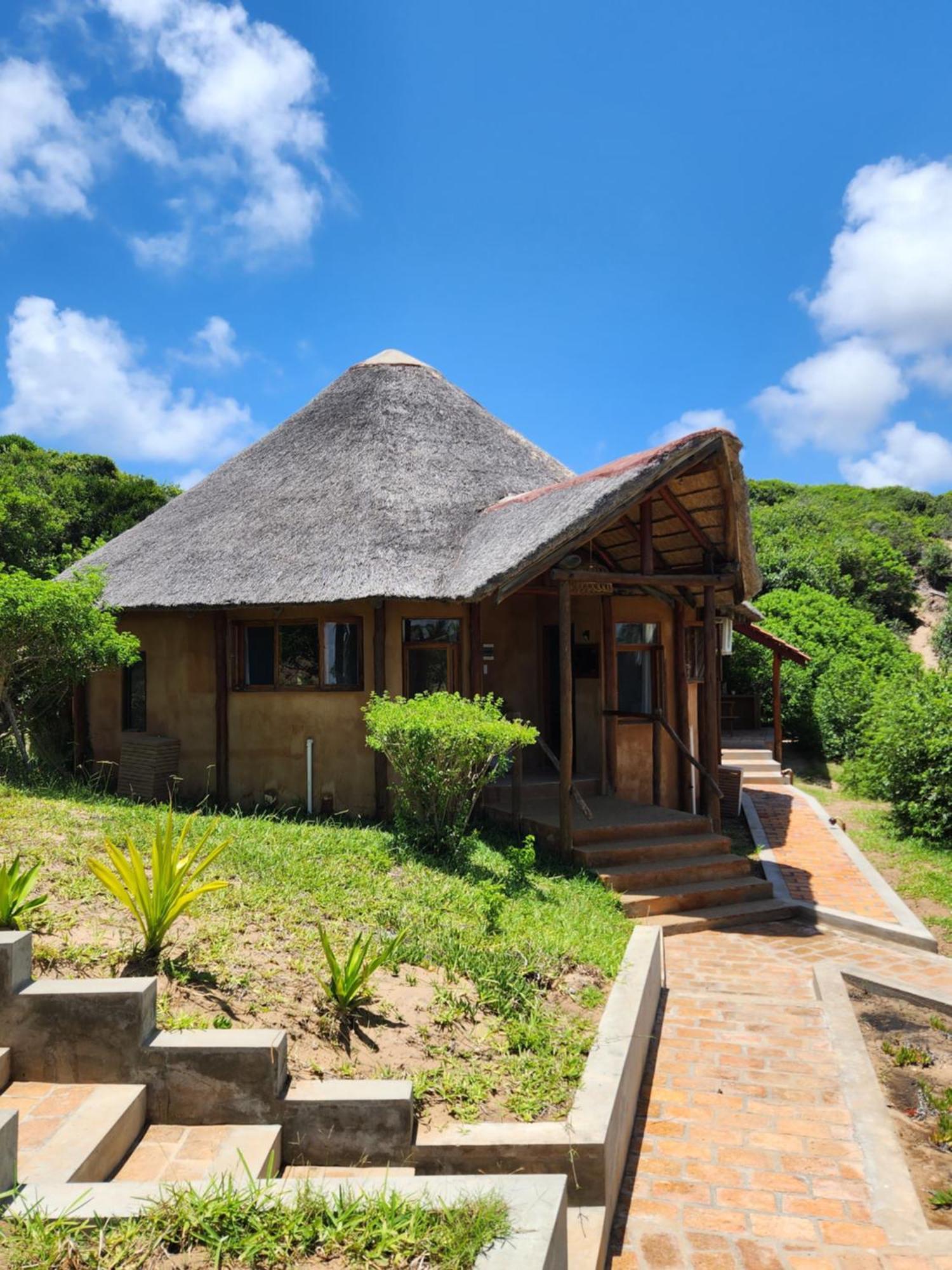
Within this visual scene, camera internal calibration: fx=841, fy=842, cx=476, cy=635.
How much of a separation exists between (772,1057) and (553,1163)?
2484mm

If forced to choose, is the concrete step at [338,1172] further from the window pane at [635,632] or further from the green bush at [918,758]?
the green bush at [918,758]

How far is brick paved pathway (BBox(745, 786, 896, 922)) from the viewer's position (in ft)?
31.3

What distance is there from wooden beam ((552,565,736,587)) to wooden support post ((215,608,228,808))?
4.85 metres

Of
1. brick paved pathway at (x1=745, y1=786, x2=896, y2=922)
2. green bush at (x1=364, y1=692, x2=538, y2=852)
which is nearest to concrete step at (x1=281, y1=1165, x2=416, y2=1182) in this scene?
green bush at (x1=364, y1=692, x2=538, y2=852)

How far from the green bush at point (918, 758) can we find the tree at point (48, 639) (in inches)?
440

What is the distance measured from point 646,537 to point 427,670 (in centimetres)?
333

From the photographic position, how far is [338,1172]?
160 inches

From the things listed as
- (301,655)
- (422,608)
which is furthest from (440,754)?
(301,655)

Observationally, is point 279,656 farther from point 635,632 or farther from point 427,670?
point 635,632

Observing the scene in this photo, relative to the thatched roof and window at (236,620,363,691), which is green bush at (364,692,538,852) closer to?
the thatched roof

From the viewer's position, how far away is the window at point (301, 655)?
11.1 m

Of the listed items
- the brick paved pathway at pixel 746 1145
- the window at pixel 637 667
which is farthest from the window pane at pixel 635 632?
the brick paved pathway at pixel 746 1145

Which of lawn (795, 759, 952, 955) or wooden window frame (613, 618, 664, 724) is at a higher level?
wooden window frame (613, 618, 664, 724)

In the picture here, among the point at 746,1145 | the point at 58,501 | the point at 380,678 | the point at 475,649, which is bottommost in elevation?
the point at 746,1145
